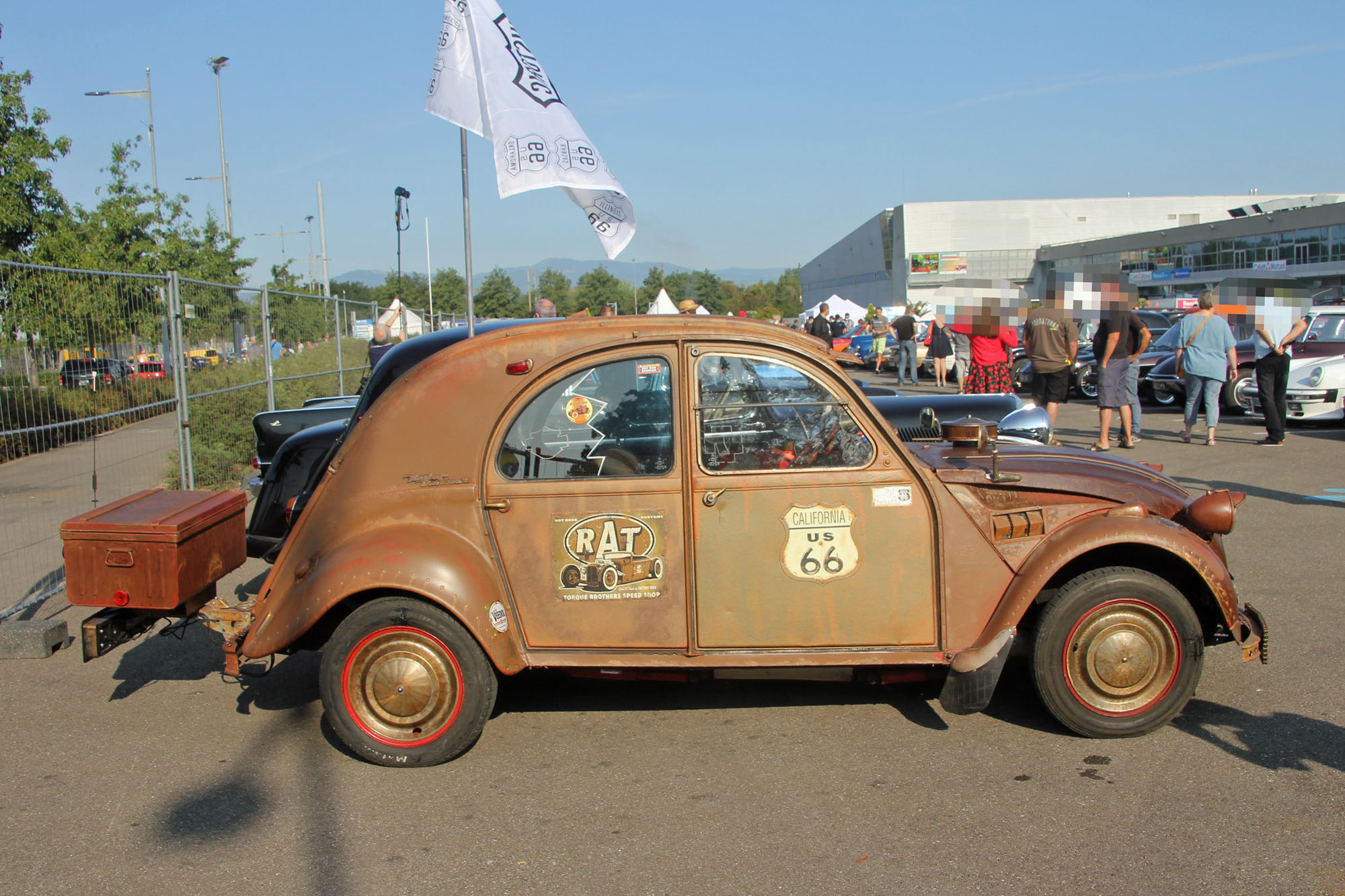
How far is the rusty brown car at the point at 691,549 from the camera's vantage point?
4016mm

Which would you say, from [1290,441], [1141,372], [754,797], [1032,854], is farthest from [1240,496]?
[1141,372]

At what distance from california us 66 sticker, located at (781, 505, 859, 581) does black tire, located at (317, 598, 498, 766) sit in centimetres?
135

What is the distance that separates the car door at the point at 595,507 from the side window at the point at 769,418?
180mm

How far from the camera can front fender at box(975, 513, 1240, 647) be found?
13.0ft

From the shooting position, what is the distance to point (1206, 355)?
11.9 metres

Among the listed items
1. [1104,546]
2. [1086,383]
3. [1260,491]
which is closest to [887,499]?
[1104,546]

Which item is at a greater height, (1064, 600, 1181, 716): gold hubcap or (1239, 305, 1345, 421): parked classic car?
(1239, 305, 1345, 421): parked classic car

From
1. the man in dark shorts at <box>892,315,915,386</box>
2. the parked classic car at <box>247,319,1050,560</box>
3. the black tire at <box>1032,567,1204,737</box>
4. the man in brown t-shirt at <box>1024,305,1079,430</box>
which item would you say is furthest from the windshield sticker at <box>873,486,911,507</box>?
the man in dark shorts at <box>892,315,915,386</box>

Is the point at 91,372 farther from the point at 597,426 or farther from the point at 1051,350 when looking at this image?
the point at 1051,350

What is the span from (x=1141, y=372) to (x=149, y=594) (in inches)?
655

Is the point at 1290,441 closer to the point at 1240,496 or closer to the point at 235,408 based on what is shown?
the point at 1240,496

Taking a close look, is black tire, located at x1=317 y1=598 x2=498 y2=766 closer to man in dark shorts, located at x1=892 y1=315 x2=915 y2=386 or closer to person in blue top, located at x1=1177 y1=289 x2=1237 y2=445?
person in blue top, located at x1=1177 y1=289 x2=1237 y2=445

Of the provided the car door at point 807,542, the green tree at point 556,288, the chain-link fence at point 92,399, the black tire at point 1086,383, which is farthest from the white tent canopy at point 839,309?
the car door at point 807,542

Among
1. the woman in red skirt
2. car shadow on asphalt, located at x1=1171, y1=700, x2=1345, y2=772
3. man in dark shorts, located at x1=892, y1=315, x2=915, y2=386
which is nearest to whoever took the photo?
car shadow on asphalt, located at x1=1171, y1=700, x2=1345, y2=772
